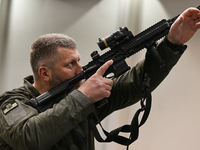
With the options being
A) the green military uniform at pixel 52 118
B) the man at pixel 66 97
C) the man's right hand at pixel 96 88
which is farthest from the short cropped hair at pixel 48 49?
the man's right hand at pixel 96 88

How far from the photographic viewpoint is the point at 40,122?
874 millimetres

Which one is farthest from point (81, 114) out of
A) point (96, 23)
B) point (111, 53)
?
point (96, 23)

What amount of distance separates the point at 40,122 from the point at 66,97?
0.48ft

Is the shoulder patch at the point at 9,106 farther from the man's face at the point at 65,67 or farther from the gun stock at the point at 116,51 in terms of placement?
the man's face at the point at 65,67

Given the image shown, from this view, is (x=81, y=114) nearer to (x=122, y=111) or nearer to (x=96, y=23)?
(x=122, y=111)

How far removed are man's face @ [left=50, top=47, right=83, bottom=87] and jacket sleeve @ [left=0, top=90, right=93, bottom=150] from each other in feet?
0.59

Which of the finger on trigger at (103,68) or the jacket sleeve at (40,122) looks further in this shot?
the finger on trigger at (103,68)

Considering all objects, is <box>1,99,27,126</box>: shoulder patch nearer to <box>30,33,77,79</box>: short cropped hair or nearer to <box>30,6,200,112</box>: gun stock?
<box>30,6,200,112</box>: gun stock

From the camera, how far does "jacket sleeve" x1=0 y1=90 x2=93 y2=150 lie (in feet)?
2.82

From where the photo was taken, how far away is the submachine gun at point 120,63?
1021 millimetres

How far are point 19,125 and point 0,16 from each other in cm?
155

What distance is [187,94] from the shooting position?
1.71 m

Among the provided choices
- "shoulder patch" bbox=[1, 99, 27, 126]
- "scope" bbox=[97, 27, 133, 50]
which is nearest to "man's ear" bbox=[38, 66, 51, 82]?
"shoulder patch" bbox=[1, 99, 27, 126]

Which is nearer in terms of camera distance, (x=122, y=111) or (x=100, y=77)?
(x=100, y=77)
